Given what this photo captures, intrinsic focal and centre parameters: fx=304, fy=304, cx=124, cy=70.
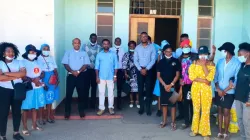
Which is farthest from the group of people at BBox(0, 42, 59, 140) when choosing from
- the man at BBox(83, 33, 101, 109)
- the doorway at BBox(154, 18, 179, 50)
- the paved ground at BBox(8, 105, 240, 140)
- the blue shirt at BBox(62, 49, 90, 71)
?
the doorway at BBox(154, 18, 179, 50)

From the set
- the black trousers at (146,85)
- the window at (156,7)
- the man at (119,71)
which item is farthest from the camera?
the window at (156,7)

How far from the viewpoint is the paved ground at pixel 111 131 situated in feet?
20.2

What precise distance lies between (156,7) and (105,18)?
1.66 meters

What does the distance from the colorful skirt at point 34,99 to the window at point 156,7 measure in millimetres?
4356

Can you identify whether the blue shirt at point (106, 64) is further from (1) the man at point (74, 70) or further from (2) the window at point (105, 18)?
(2) the window at point (105, 18)

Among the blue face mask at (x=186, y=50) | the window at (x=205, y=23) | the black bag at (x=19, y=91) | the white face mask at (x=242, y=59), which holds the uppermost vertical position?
the window at (x=205, y=23)

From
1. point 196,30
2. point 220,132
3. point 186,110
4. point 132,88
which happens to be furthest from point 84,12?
point 220,132

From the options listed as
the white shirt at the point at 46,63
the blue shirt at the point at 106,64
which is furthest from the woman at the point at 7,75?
the blue shirt at the point at 106,64

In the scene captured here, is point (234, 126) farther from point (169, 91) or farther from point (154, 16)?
point (154, 16)

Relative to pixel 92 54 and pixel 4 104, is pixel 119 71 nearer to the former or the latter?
pixel 92 54

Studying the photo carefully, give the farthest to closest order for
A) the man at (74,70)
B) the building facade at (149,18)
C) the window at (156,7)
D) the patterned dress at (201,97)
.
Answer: the window at (156,7) < the building facade at (149,18) < the man at (74,70) < the patterned dress at (201,97)

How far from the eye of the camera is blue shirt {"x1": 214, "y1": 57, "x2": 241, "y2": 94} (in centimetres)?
588

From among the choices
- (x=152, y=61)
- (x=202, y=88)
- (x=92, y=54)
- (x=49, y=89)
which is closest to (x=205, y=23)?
(x=152, y=61)

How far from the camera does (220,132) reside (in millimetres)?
6215
